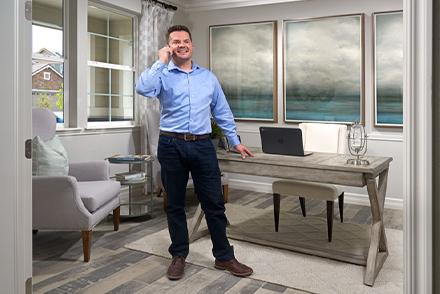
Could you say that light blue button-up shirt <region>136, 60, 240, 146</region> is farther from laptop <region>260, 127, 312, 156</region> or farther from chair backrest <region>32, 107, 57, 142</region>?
chair backrest <region>32, 107, 57, 142</region>

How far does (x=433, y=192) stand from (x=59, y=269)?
2.45m

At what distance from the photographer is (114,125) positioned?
4.89 m

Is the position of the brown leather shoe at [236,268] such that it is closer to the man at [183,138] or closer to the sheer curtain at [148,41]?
the man at [183,138]

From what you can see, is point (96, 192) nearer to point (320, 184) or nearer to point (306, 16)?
point (320, 184)

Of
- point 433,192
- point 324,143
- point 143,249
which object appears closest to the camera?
point 433,192

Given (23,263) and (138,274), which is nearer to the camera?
(23,263)

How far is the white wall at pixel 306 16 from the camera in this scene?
15.0 feet

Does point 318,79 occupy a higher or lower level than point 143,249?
higher

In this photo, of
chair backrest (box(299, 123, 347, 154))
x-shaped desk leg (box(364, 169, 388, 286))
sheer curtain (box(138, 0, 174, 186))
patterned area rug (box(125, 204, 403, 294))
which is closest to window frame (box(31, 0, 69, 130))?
sheer curtain (box(138, 0, 174, 186))

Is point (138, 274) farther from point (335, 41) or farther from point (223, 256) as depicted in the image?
point (335, 41)

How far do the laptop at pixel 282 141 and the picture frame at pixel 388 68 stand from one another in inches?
74.4

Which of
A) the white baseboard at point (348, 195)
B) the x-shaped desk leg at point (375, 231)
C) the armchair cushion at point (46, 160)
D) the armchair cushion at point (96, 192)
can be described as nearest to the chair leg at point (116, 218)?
the armchair cushion at point (96, 192)

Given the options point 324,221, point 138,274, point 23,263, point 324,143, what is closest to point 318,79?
point 324,143

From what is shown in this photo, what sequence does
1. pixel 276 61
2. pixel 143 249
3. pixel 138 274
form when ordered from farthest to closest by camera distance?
pixel 276 61
pixel 143 249
pixel 138 274
